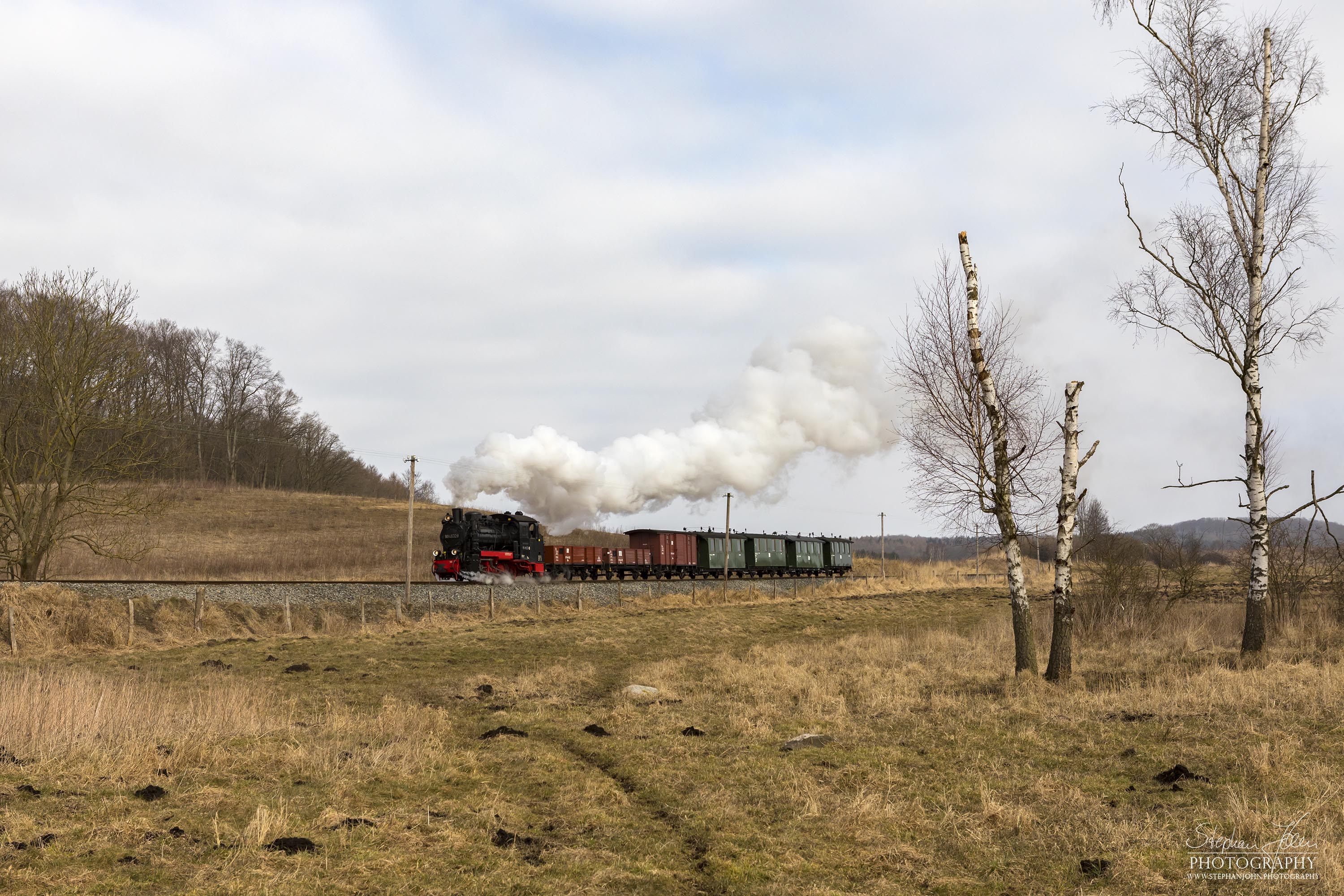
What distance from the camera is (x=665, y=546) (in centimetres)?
5019

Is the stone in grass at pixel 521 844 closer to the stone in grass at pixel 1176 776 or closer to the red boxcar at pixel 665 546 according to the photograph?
the stone in grass at pixel 1176 776

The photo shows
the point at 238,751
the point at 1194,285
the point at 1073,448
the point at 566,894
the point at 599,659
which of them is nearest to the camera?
the point at 566,894

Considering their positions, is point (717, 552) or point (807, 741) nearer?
point (807, 741)

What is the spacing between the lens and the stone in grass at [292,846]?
663 centimetres

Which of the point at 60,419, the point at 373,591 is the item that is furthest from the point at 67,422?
the point at 373,591

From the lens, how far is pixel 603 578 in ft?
159

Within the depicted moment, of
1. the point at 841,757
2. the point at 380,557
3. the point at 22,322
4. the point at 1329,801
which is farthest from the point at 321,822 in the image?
the point at 380,557

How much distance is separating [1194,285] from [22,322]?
31035mm

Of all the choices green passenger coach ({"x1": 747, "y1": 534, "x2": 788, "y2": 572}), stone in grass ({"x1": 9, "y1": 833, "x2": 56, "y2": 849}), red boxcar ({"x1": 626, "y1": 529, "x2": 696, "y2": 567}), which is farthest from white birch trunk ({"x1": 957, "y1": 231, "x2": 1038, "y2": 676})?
green passenger coach ({"x1": 747, "y1": 534, "x2": 788, "y2": 572})

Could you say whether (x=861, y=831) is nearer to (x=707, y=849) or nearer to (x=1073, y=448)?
(x=707, y=849)

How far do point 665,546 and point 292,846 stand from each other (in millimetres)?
43639

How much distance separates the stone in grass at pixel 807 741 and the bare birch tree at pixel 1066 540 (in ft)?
17.4

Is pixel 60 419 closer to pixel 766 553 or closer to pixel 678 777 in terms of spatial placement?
pixel 678 777

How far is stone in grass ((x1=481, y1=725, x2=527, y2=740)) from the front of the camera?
1139cm
